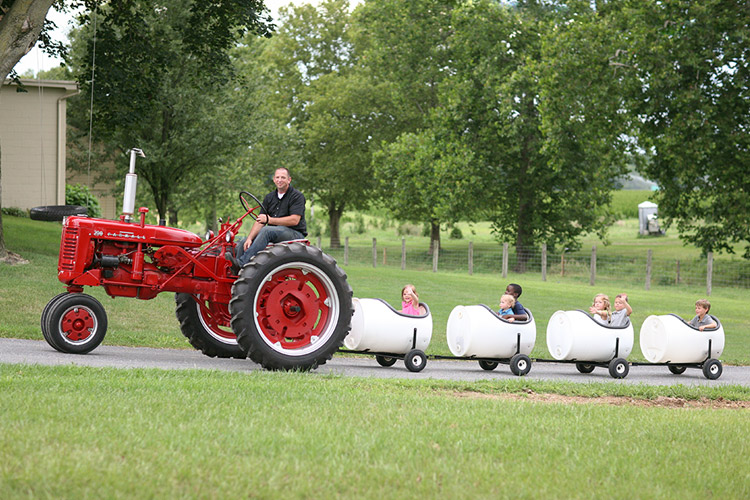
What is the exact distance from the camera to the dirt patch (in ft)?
28.9

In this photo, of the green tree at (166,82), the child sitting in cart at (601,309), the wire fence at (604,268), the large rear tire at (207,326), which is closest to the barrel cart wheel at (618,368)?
the child sitting in cart at (601,309)

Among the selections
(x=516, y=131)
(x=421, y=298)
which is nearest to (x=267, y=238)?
(x=421, y=298)

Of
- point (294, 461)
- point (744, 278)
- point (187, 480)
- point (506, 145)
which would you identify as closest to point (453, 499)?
point (294, 461)

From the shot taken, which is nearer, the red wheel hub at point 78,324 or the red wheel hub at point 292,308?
the red wheel hub at point 292,308

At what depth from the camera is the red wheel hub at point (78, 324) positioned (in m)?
9.68

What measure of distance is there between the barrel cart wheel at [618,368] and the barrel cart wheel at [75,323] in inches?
254

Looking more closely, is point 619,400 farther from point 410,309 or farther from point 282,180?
point 282,180

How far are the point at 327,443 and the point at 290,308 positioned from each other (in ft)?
12.7

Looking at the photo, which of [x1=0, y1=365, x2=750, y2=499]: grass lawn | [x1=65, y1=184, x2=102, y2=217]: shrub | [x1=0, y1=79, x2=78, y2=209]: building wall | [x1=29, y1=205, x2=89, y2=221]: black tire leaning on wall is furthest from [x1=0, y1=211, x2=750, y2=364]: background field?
[x1=0, y1=365, x2=750, y2=499]: grass lawn

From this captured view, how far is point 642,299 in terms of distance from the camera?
2712 centimetres

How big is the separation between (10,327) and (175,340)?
2286 mm

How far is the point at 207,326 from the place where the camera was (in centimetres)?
1078

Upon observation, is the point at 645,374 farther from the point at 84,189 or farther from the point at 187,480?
the point at 84,189

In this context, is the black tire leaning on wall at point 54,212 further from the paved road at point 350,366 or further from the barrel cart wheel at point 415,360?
the barrel cart wheel at point 415,360
